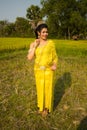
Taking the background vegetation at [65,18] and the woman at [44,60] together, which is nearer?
the woman at [44,60]

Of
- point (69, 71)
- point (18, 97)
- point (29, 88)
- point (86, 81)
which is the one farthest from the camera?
point (69, 71)

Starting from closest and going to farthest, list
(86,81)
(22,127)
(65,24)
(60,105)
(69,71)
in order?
(22,127) < (60,105) < (86,81) < (69,71) < (65,24)

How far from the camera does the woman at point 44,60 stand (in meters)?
4.55

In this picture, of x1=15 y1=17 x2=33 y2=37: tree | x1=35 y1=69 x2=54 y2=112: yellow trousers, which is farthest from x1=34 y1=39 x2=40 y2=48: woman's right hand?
x1=15 y1=17 x2=33 y2=37: tree

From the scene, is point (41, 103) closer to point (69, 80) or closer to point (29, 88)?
point (29, 88)

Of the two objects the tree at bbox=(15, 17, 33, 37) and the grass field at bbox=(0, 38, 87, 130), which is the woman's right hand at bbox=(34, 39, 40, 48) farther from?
the tree at bbox=(15, 17, 33, 37)

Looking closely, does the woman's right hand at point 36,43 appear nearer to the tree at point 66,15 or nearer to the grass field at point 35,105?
the grass field at point 35,105

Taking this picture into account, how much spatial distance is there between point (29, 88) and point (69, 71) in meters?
2.58

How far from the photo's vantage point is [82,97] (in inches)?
242

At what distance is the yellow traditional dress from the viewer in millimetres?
4551

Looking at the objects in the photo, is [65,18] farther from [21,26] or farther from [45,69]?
[45,69]

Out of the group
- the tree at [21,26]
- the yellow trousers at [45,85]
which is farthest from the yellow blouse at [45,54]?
the tree at [21,26]

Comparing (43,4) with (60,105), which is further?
(43,4)

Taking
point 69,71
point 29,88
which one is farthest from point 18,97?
point 69,71
